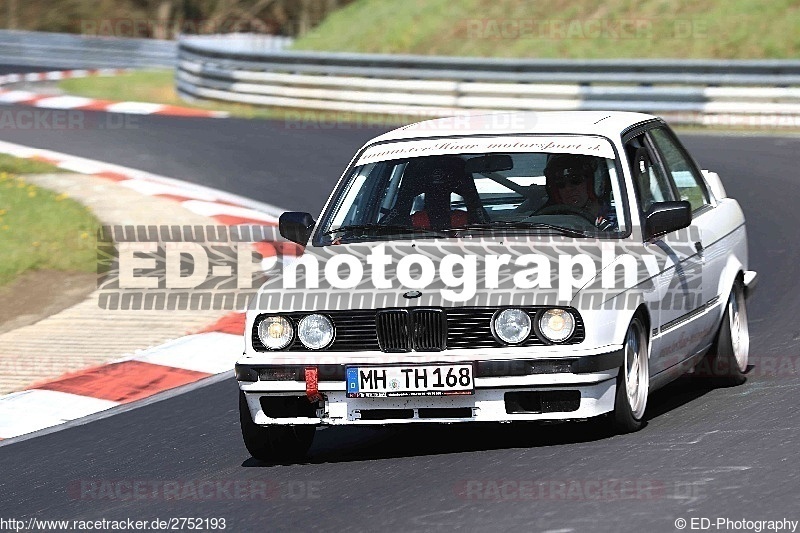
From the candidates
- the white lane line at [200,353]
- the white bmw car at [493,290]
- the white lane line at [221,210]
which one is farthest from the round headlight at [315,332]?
the white lane line at [221,210]

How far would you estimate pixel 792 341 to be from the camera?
9.42 m

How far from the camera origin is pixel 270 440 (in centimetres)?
720

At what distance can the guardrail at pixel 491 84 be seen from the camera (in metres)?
20.9

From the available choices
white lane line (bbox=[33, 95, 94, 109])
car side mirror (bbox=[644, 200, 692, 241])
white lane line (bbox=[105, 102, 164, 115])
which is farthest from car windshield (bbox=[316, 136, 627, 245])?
white lane line (bbox=[33, 95, 94, 109])

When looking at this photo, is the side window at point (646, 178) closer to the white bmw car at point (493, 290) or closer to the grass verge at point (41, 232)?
the white bmw car at point (493, 290)

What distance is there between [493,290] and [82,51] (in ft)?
101

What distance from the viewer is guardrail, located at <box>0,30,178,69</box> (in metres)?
35.0

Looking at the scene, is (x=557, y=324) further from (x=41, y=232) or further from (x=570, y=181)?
(x=41, y=232)

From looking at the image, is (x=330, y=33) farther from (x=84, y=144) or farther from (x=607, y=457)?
(x=607, y=457)

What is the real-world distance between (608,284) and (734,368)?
1782mm

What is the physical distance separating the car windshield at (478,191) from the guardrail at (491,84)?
43.4 feet

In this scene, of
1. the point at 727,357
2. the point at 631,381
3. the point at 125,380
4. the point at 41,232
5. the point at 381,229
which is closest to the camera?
the point at 631,381

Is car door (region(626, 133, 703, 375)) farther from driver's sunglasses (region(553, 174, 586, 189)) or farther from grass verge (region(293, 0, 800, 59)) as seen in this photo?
grass verge (region(293, 0, 800, 59))

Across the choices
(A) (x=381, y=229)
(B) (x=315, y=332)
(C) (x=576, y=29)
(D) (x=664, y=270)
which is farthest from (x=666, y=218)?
(C) (x=576, y=29)
